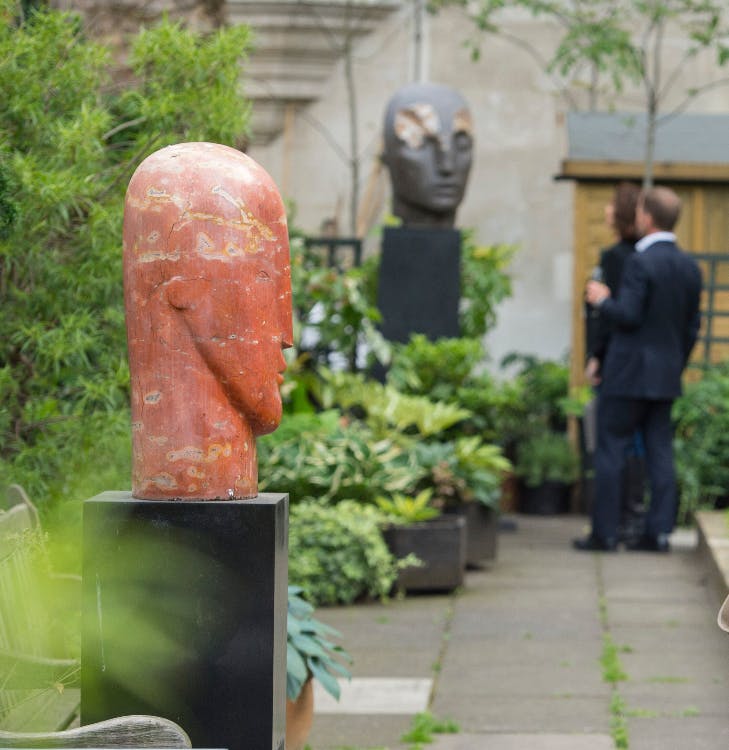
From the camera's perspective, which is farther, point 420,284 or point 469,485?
point 420,284

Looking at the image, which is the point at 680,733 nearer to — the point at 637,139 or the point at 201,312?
the point at 201,312

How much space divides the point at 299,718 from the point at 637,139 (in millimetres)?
8157

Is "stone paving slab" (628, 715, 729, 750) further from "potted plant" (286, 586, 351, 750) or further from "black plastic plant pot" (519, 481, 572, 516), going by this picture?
"black plastic plant pot" (519, 481, 572, 516)

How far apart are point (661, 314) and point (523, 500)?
2.83m

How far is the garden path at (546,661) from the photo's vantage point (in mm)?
5047

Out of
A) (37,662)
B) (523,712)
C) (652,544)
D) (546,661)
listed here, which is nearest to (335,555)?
(546,661)

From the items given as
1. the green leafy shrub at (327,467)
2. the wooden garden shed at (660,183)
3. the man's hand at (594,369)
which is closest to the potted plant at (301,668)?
the green leafy shrub at (327,467)

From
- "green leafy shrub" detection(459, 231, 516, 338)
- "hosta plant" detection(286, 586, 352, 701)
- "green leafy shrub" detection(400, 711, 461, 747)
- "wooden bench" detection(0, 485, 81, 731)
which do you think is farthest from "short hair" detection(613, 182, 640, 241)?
"wooden bench" detection(0, 485, 81, 731)

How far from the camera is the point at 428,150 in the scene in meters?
9.64

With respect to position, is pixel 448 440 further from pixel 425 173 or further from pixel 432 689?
pixel 432 689

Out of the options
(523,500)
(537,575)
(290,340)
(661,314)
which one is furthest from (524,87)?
(290,340)

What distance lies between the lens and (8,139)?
4.92 meters

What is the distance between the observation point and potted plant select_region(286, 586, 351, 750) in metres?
4.38

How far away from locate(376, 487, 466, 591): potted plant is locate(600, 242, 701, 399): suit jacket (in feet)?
5.21
